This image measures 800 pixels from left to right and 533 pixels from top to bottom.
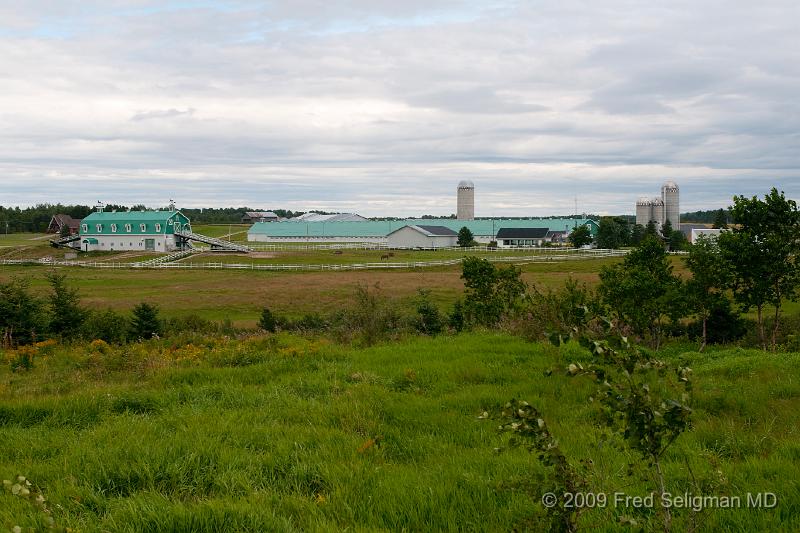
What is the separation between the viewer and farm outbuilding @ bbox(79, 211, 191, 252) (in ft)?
269

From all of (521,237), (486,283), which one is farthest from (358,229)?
(486,283)

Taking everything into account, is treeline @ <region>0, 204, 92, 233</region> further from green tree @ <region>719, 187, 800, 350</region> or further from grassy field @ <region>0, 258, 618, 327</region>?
green tree @ <region>719, 187, 800, 350</region>

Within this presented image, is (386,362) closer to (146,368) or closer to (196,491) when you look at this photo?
(146,368)

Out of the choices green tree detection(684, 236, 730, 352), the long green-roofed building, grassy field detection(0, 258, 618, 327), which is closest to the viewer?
green tree detection(684, 236, 730, 352)

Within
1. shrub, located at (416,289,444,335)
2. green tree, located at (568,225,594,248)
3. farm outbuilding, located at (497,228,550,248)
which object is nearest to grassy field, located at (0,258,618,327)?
shrub, located at (416,289,444,335)

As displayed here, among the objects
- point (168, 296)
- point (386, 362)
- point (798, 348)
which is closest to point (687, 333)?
point (798, 348)

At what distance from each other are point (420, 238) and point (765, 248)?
7773cm

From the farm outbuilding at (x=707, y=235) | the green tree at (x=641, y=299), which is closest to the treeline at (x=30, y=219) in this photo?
the farm outbuilding at (x=707, y=235)

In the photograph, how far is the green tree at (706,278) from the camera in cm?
1969

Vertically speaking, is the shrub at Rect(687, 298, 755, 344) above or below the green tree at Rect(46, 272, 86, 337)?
below

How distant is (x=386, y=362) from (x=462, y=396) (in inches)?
110

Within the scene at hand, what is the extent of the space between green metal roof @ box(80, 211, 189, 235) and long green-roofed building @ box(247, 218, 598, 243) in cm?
2824

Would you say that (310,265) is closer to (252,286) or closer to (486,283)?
(252,286)

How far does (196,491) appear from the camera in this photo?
16.6 feet
